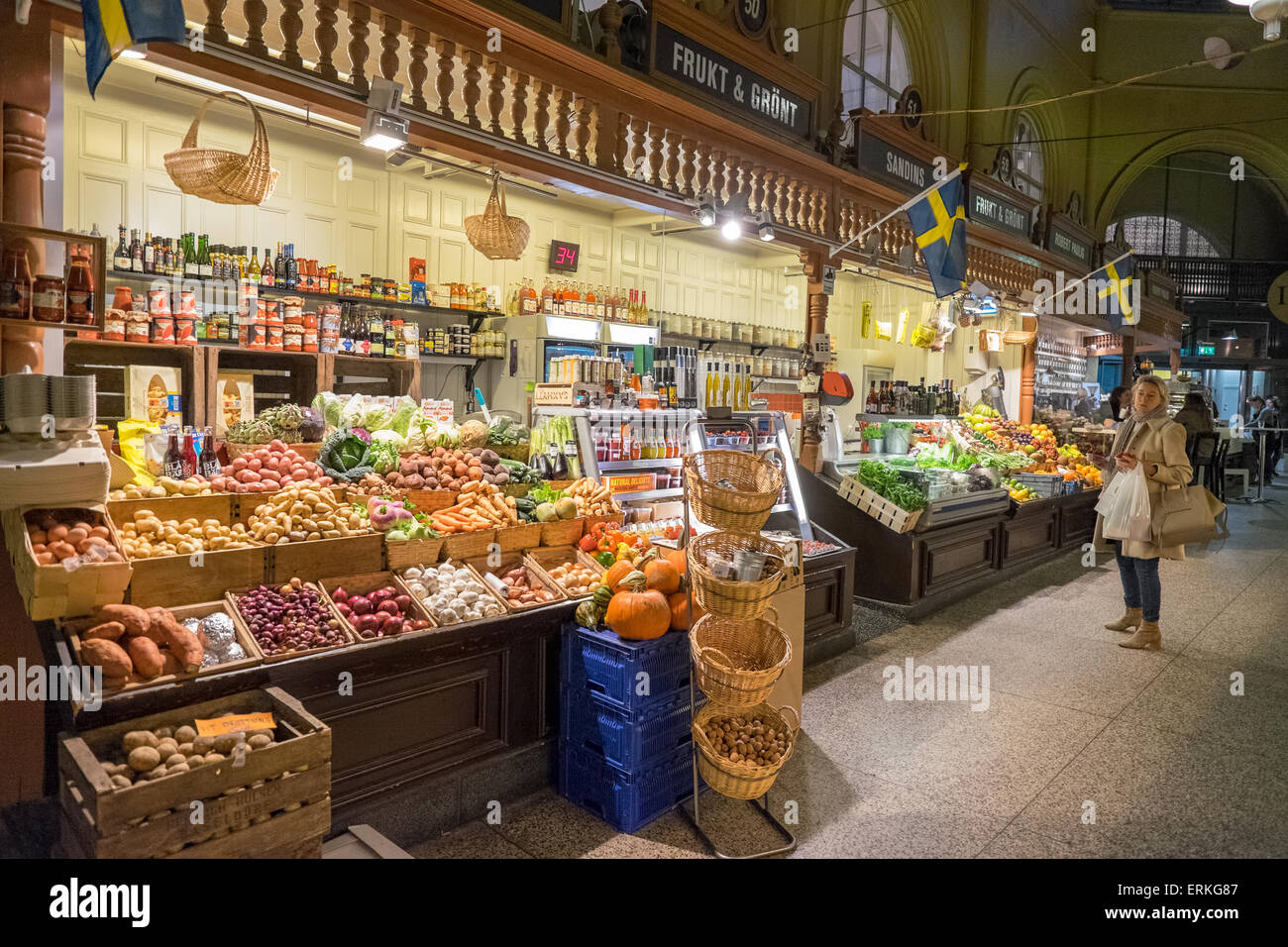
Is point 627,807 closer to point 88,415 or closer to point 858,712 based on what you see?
point 858,712

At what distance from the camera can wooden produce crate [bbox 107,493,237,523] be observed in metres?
3.28

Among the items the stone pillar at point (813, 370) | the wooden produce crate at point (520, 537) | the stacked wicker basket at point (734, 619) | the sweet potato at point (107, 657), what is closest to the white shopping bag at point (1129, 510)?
the stone pillar at point (813, 370)

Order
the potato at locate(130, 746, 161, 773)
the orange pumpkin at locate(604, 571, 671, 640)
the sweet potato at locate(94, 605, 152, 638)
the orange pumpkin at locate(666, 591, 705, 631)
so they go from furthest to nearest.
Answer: the orange pumpkin at locate(666, 591, 705, 631)
the orange pumpkin at locate(604, 571, 671, 640)
the sweet potato at locate(94, 605, 152, 638)
the potato at locate(130, 746, 161, 773)

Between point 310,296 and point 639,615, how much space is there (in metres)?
5.10

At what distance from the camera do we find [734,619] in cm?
319

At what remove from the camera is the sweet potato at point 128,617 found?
8.79 feet

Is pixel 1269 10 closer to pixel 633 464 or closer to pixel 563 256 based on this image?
pixel 633 464

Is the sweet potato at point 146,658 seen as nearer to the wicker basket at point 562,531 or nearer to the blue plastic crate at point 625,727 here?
the blue plastic crate at point 625,727

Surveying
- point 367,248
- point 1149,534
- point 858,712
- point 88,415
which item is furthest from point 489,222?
point 1149,534

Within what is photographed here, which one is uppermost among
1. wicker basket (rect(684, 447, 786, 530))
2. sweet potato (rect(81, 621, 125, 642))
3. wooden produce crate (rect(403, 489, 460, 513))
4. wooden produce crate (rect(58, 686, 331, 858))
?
wicker basket (rect(684, 447, 786, 530))

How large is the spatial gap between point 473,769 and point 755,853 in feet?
3.99

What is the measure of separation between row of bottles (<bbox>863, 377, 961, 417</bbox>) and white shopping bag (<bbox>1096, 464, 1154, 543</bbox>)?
9.54 feet

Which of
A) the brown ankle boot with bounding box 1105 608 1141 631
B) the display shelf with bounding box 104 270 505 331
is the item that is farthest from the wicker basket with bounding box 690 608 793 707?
the display shelf with bounding box 104 270 505 331

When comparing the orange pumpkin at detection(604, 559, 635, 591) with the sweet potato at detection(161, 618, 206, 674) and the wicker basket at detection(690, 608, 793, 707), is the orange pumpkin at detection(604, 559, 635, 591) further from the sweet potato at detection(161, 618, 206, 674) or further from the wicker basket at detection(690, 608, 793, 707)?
the sweet potato at detection(161, 618, 206, 674)
